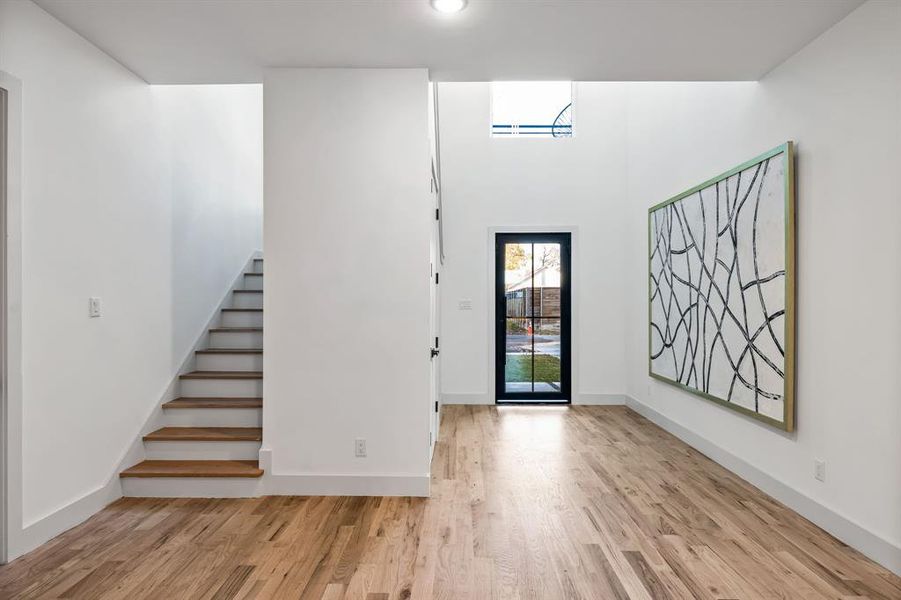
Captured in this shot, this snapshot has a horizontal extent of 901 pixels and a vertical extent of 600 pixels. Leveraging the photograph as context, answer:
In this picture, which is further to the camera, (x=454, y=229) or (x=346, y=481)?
(x=454, y=229)

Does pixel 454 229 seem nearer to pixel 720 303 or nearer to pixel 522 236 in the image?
pixel 522 236

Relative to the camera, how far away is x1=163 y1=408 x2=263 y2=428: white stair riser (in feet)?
11.1

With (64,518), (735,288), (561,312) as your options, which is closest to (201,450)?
(64,518)

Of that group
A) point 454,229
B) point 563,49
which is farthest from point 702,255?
point 454,229

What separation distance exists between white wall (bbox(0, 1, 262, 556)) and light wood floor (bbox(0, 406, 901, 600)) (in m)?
0.38

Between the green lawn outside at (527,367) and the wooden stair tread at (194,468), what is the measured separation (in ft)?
10.9

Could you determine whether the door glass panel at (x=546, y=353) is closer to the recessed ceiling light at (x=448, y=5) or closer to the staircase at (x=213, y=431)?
the staircase at (x=213, y=431)

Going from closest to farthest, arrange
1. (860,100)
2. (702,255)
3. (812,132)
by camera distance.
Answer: (860,100)
(812,132)
(702,255)

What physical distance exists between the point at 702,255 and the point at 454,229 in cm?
274

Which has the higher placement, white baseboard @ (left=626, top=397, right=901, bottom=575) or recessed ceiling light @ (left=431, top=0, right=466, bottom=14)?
recessed ceiling light @ (left=431, top=0, right=466, bottom=14)

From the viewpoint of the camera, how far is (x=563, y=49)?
110 inches

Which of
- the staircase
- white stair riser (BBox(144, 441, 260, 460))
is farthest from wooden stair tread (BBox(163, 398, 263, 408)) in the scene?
white stair riser (BBox(144, 441, 260, 460))

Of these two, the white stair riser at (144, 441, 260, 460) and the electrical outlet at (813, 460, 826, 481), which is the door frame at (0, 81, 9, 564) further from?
the electrical outlet at (813, 460, 826, 481)

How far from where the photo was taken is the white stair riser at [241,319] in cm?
432
